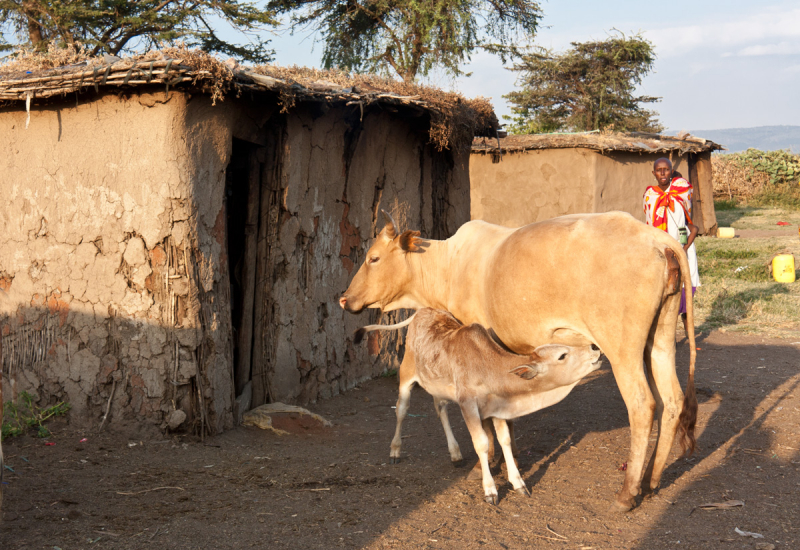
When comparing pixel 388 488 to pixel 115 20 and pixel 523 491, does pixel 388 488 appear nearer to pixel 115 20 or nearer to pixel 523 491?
pixel 523 491

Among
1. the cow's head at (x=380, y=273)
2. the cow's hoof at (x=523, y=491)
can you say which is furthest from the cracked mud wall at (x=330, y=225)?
the cow's hoof at (x=523, y=491)

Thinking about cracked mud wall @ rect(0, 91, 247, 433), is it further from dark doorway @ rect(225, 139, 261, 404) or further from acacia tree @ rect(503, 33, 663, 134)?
acacia tree @ rect(503, 33, 663, 134)

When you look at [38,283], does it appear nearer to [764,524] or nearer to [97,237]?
[97,237]

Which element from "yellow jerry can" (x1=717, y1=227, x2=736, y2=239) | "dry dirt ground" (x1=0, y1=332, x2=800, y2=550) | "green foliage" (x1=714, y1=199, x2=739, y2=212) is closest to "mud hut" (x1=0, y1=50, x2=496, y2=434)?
"dry dirt ground" (x1=0, y1=332, x2=800, y2=550)

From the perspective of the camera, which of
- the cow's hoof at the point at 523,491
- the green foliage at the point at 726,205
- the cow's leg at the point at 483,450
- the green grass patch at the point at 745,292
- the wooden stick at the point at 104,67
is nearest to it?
the cow's leg at the point at 483,450

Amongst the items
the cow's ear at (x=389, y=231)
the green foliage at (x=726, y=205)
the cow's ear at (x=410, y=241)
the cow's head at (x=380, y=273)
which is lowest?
the cow's head at (x=380, y=273)

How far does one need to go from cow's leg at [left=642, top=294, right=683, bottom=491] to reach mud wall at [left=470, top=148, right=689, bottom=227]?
34.3 ft

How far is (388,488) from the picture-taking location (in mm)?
4629

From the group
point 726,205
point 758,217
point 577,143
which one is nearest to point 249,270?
point 577,143

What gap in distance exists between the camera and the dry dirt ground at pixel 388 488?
389 centimetres

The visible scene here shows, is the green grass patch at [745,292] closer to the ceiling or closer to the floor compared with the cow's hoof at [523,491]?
closer to the ceiling

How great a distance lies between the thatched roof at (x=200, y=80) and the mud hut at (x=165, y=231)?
0.05ft

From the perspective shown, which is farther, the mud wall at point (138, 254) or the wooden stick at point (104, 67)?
the mud wall at point (138, 254)

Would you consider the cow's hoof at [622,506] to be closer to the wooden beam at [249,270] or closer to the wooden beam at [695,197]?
the wooden beam at [249,270]
